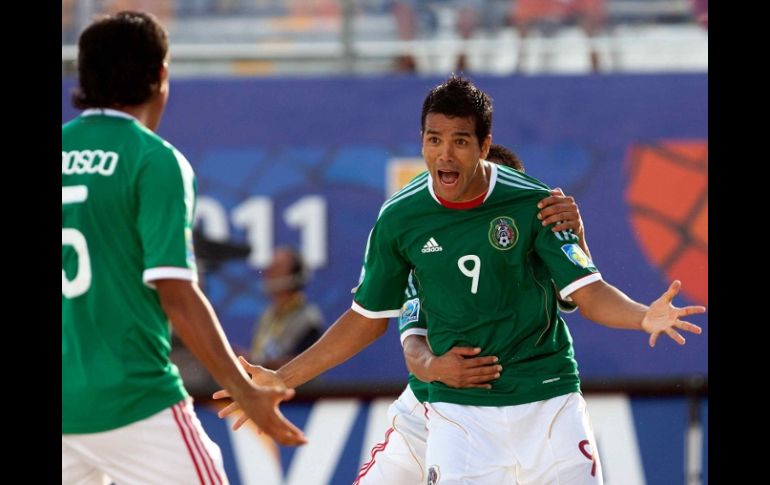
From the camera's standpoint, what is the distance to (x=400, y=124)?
13234 mm

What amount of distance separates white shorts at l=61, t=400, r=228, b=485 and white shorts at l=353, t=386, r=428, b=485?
5.44 ft

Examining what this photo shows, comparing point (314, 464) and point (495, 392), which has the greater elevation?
point (495, 392)

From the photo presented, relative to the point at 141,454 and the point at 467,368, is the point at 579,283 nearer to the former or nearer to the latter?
the point at 467,368

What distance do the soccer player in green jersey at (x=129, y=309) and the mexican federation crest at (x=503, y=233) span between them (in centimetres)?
149

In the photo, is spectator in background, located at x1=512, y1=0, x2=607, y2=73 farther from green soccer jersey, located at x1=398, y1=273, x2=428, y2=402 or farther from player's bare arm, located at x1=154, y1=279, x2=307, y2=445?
player's bare arm, located at x1=154, y1=279, x2=307, y2=445

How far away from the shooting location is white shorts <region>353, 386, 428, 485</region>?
6641 millimetres

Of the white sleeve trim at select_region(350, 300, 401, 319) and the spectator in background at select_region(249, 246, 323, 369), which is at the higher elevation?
the white sleeve trim at select_region(350, 300, 401, 319)

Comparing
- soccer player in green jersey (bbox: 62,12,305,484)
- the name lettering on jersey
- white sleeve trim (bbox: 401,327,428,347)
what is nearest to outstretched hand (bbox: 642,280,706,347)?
white sleeve trim (bbox: 401,327,428,347)

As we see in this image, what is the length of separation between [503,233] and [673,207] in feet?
23.9

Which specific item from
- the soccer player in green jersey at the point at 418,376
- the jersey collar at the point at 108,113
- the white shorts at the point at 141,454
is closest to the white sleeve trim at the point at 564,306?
the soccer player in green jersey at the point at 418,376

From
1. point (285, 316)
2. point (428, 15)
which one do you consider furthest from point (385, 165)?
point (428, 15)
